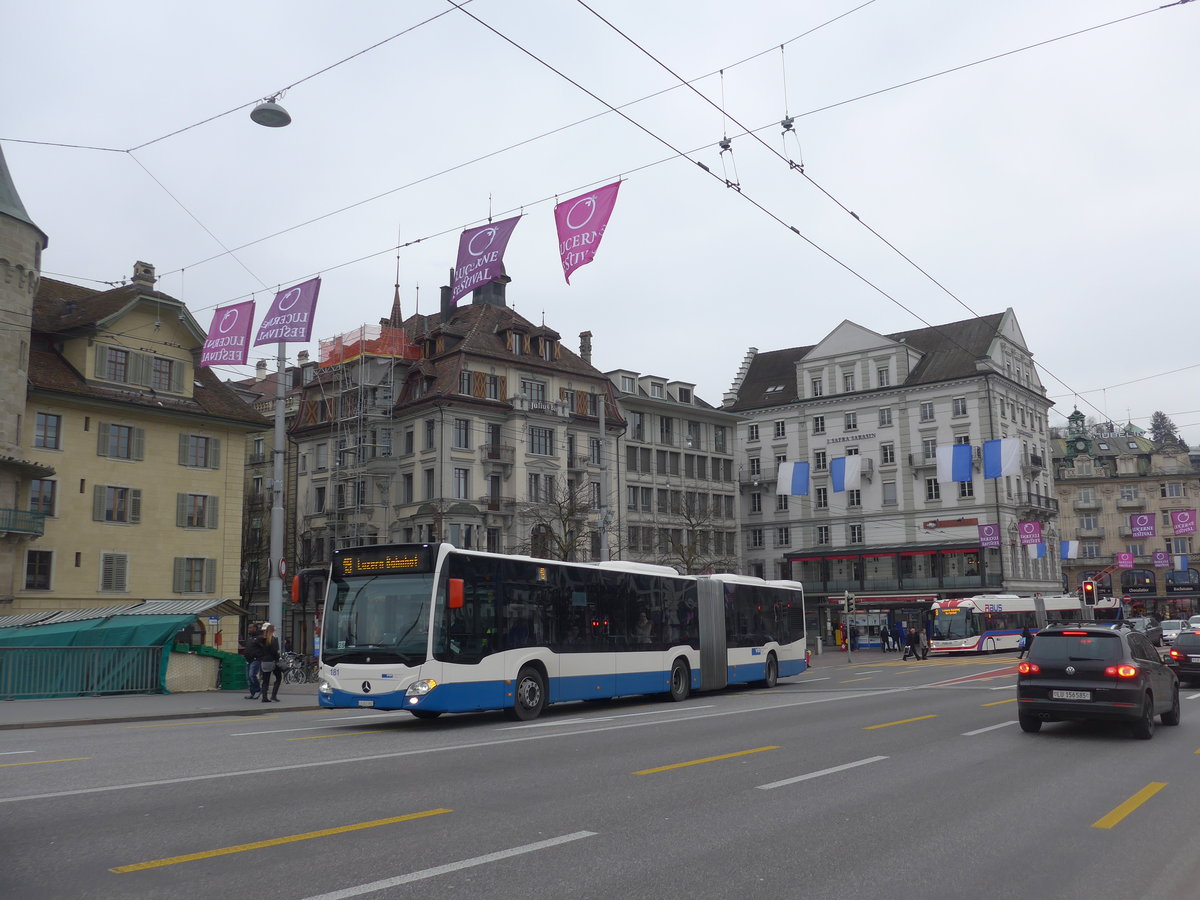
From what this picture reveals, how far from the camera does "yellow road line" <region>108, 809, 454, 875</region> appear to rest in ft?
22.5

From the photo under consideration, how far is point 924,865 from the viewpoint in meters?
7.30

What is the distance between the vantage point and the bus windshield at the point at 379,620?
670 inches

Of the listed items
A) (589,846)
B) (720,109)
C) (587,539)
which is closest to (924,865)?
(589,846)

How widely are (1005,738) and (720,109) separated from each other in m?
11.2

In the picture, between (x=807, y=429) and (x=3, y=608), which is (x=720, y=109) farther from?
(x=807, y=429)

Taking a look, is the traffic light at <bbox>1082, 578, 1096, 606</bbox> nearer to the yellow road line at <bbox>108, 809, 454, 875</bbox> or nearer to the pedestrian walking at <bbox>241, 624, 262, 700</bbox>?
the pedestrian walking at <bbox>241, 624, 262, 700</bbox>

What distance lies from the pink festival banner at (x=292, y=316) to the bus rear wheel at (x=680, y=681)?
1189 cm

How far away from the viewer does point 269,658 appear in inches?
966

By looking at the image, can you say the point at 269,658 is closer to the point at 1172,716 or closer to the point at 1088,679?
the point at 1088,679

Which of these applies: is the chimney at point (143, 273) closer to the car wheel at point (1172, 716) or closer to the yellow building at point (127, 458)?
the yellow building at point (127, 458)

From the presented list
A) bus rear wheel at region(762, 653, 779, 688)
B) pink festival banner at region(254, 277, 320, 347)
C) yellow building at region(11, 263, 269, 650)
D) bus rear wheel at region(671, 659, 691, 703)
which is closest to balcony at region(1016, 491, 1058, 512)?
bus rear wheel at region(762, 653, 779, 688)

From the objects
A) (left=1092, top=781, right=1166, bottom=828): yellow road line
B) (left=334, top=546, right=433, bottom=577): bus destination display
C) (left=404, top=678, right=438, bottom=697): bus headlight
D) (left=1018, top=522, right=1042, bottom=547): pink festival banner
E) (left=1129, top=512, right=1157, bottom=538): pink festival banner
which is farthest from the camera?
(left=1129, top=512, right=1157, bottom=538): pink festival banner

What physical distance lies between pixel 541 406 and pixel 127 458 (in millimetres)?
27207

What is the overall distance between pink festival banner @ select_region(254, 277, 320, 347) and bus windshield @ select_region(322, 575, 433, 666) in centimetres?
981
